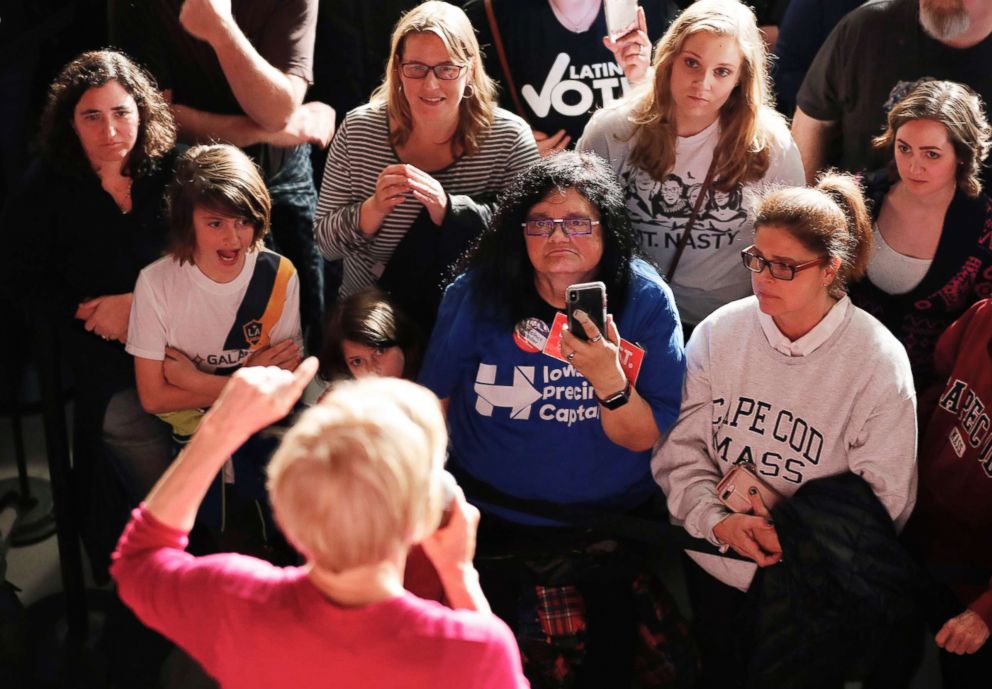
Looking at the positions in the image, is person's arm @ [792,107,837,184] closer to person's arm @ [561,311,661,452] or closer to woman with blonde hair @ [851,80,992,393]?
woman with blonde hair @ [851,80,992,393]

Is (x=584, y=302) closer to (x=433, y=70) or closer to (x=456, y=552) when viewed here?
(x=456, y=552)

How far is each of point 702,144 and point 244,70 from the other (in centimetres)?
113

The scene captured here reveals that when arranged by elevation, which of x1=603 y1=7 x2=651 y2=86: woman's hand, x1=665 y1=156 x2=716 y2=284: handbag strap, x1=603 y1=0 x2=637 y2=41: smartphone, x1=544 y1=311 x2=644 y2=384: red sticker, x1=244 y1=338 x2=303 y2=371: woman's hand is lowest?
x1=244 y1=338 x2=303 y2=371: woman's hand

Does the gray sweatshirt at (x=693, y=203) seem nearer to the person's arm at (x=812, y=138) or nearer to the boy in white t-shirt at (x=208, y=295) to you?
the person's arm at (x=812, y=138)

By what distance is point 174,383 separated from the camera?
2576 millimetres

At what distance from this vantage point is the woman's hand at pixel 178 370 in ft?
8.40

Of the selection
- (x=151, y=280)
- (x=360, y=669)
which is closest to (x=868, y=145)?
(x=151, y=280)

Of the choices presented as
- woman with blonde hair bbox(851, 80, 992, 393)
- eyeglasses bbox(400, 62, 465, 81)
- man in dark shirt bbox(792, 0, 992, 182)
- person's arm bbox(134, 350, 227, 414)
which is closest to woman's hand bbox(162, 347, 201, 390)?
person's arm bbox(134, 350, 227, 414)

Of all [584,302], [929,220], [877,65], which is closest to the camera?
[584,302]

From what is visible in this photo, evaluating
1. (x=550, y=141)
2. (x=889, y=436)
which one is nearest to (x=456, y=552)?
(x=889, y=436)

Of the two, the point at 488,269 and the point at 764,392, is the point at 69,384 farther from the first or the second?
the point at 764,392

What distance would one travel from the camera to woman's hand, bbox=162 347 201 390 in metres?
2.56

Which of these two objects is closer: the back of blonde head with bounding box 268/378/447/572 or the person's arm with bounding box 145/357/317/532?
the back of blonde head with bounding box 268/378/447/572

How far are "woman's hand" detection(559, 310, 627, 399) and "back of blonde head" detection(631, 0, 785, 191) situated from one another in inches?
24.2
